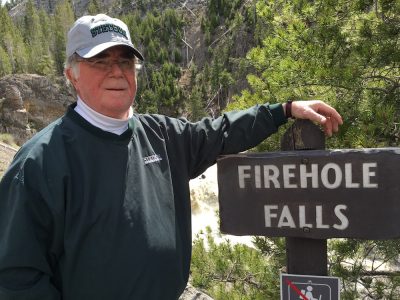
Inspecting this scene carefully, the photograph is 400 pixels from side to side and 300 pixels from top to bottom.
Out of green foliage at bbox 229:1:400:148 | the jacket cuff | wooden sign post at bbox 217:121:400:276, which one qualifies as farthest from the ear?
green foliage at bbox 229:1:400:148

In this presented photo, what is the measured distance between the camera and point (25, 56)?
50.0 metres

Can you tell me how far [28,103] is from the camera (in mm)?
33812

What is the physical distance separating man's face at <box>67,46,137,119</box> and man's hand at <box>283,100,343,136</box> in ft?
2.59

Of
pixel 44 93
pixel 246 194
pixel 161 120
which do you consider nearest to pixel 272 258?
pixel 246 194

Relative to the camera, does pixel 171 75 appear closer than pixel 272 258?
No

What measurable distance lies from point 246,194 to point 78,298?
0.87 metres

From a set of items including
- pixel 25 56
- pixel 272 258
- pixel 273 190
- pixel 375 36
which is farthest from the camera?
pixel 25 56

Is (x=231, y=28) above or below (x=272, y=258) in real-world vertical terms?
above

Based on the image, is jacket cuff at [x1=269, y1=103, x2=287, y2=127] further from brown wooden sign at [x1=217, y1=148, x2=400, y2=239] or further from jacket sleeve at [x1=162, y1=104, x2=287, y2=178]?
brown wooden sign at [x1=217, y1=148, x2=400, y2=239]

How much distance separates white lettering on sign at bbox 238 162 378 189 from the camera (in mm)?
1893

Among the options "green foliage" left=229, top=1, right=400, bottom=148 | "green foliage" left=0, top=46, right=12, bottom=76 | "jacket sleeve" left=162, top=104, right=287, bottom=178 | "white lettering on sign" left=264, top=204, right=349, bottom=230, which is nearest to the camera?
"white lettering on sign" left=264, top=204, right=349, bottom=230

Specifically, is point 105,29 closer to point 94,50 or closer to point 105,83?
point 94,50

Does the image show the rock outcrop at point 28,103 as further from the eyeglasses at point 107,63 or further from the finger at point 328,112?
the finger at point 328,112

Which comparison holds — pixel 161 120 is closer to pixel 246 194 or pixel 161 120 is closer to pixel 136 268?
pixel 246 194
